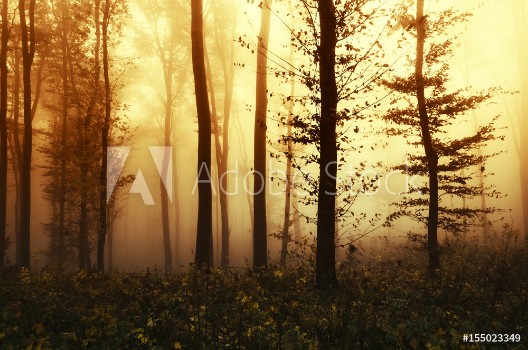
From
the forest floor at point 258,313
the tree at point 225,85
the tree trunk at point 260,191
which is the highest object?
the tree at point 225,85

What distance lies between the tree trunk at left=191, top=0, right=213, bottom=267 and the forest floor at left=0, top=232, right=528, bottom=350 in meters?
1.98

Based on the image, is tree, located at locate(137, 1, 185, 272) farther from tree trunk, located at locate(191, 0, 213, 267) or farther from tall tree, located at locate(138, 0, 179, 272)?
tree trunk, located at locate(191, 0, 213, 267)

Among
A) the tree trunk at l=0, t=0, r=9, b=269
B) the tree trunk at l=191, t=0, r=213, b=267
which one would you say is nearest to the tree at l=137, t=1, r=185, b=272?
the tree trunk at l=0, t=0, r=9, b=269

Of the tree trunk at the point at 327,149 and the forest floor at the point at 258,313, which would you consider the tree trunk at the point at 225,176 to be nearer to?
the forest floor at the point at 258,313

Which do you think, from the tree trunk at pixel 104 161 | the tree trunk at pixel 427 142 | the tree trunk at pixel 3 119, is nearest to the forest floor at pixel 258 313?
the tree trunk at pixel 427 142

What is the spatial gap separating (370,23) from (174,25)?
20587 mm

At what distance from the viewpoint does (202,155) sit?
12.6 meters

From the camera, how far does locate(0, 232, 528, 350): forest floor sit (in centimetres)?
588

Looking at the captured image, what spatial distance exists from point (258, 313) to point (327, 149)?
12.5 feet

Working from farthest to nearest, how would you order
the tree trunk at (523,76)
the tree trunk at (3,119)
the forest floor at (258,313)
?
1. the tree trunk at (523,76)
2. the tree trunk at (3,119)
3. the forest floor at (258,313)

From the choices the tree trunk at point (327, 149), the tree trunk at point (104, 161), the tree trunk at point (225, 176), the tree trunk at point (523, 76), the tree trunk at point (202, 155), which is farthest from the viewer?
the tree trunk at point (523, 76)

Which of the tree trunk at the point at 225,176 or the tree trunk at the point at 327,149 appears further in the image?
the tree trunk at the point at 225,176

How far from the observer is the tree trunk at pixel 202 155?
12359 millimetres

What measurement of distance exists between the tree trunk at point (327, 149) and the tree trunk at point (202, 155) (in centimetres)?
422
